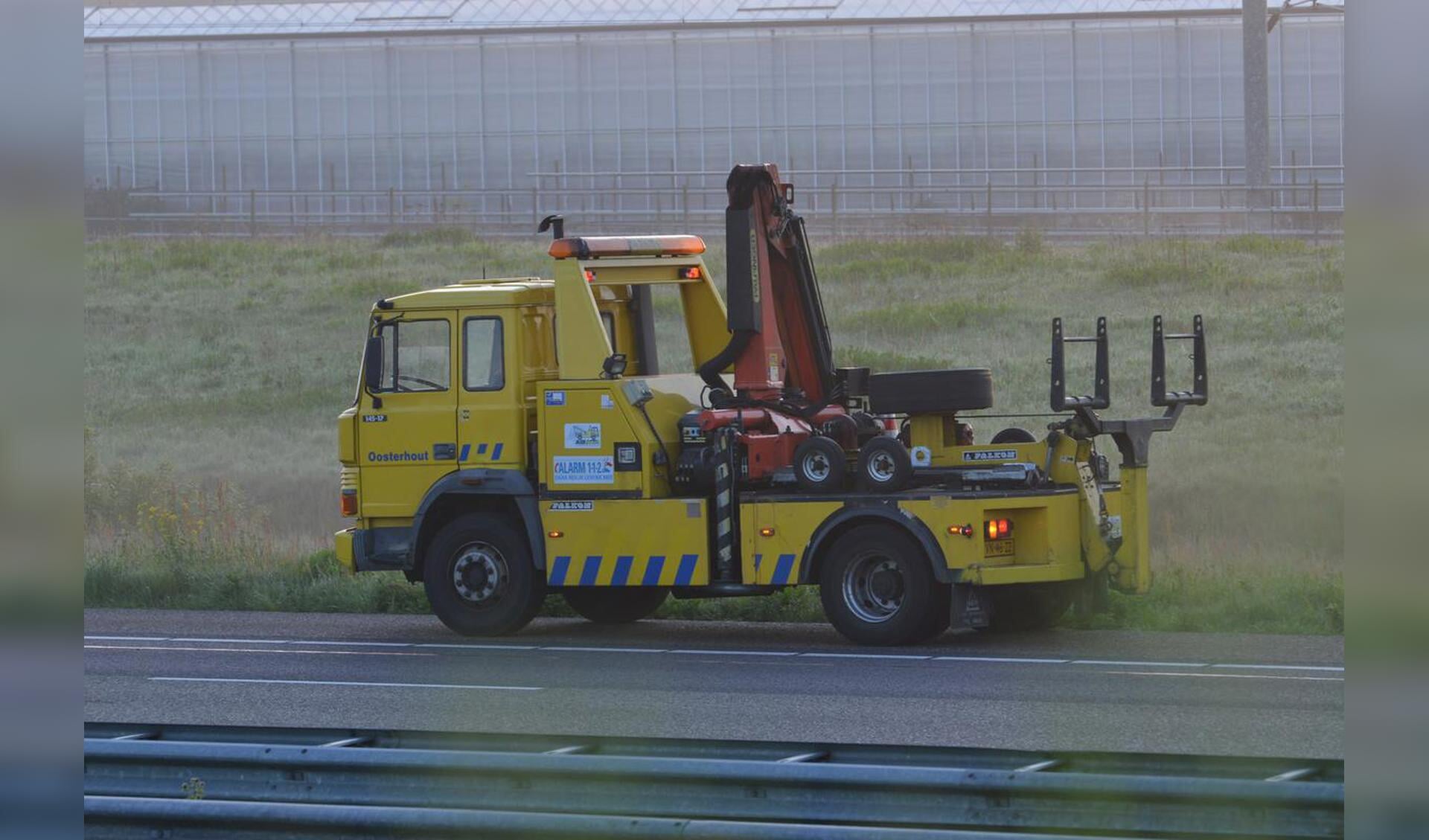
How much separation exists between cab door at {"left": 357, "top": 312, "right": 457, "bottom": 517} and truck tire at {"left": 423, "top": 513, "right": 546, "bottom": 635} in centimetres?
45

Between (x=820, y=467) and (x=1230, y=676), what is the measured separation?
11.2ft

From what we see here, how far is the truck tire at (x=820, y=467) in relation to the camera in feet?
46.1

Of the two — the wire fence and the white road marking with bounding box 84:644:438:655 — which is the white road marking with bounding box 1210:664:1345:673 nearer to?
the white road marking with bounding box 84:644:438:655

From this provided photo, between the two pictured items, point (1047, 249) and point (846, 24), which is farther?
point (846, 24)

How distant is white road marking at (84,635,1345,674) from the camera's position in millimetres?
12727

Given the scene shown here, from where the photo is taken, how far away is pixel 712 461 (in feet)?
47.7

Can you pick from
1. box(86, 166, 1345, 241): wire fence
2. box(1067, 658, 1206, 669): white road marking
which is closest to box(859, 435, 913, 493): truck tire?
box(1067, 658, 1206, 669): white road marking

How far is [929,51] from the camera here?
4662cm

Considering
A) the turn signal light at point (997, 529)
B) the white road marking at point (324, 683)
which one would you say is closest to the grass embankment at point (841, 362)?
the turn signal light at point (997, 529)

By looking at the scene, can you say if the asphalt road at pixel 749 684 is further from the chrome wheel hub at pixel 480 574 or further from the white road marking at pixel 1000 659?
the chrome wheel hub at pixel 480 574
